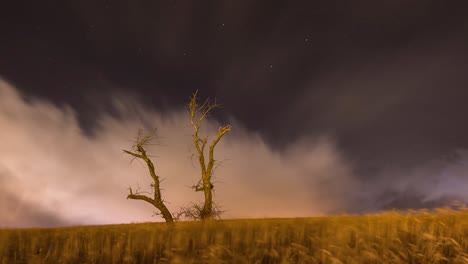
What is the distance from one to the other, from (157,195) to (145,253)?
8513 millimetres

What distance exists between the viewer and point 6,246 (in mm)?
7738

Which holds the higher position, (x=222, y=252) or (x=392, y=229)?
(x=392, y=229)

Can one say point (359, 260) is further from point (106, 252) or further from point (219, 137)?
point (219, 137)

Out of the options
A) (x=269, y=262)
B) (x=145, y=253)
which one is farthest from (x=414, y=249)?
(x=145, y=253)

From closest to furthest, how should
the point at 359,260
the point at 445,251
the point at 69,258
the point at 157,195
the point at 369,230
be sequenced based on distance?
1. the point at 359,260
2. the point at 69,258
3. the point at 445,251
4. the point at 369,230
5. the point at 157,195

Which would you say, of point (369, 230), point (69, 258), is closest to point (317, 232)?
point (369, 230)

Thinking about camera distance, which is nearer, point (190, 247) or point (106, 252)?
point (106, 252)

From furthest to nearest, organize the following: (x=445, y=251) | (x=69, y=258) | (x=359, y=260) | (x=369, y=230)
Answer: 1. (x=369, y=230)
2. (x=445, y=251)
3. (x=69, y=258)
4. (x=359, y=260)

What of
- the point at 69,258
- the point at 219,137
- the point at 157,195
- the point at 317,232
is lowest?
the point at 69,258

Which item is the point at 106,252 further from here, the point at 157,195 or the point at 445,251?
the point at 157,195

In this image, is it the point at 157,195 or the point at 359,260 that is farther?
the point at 157,195

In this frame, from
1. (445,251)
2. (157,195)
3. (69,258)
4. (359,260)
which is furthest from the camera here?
(157,195)

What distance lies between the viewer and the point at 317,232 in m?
8.40

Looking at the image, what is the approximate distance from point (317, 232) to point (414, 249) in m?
2.02
